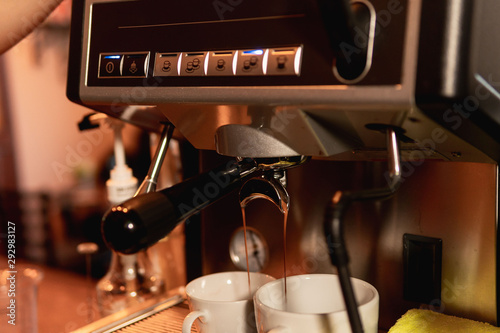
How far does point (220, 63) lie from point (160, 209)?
11cm

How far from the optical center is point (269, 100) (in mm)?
315

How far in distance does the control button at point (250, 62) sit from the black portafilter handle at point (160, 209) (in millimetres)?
87

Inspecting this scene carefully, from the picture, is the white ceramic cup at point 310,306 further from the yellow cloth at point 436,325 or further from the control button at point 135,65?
the control button at point 135,65

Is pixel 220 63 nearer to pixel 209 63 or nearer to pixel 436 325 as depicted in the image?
pixel 209 63

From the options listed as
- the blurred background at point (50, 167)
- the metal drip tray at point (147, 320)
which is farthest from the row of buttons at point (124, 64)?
the blurred background at point (50, 167)

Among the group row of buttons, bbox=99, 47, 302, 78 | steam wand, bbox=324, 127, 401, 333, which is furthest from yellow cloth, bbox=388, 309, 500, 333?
row of buttons, bbox=99, 47, 302, 78

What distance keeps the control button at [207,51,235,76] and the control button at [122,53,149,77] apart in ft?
0.19

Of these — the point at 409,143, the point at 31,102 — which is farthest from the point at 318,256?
the point at 31,102

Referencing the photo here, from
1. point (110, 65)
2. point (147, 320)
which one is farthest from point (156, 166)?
point (147, 320)

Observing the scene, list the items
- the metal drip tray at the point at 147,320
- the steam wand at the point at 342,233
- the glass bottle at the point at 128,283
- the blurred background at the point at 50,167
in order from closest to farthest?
the steam wand at the point at 342,233
the metal drip tray at the point at 147,320
the glass bottle at the point at 128,283
the blurred background at the point at 50,167

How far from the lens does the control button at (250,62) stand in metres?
0.32

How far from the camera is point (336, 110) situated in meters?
0.30

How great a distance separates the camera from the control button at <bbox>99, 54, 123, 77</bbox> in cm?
38

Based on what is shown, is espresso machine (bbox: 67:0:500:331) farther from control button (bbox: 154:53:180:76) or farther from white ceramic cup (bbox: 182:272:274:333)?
white ceramic cup (bbox: 182:272:274:333)
